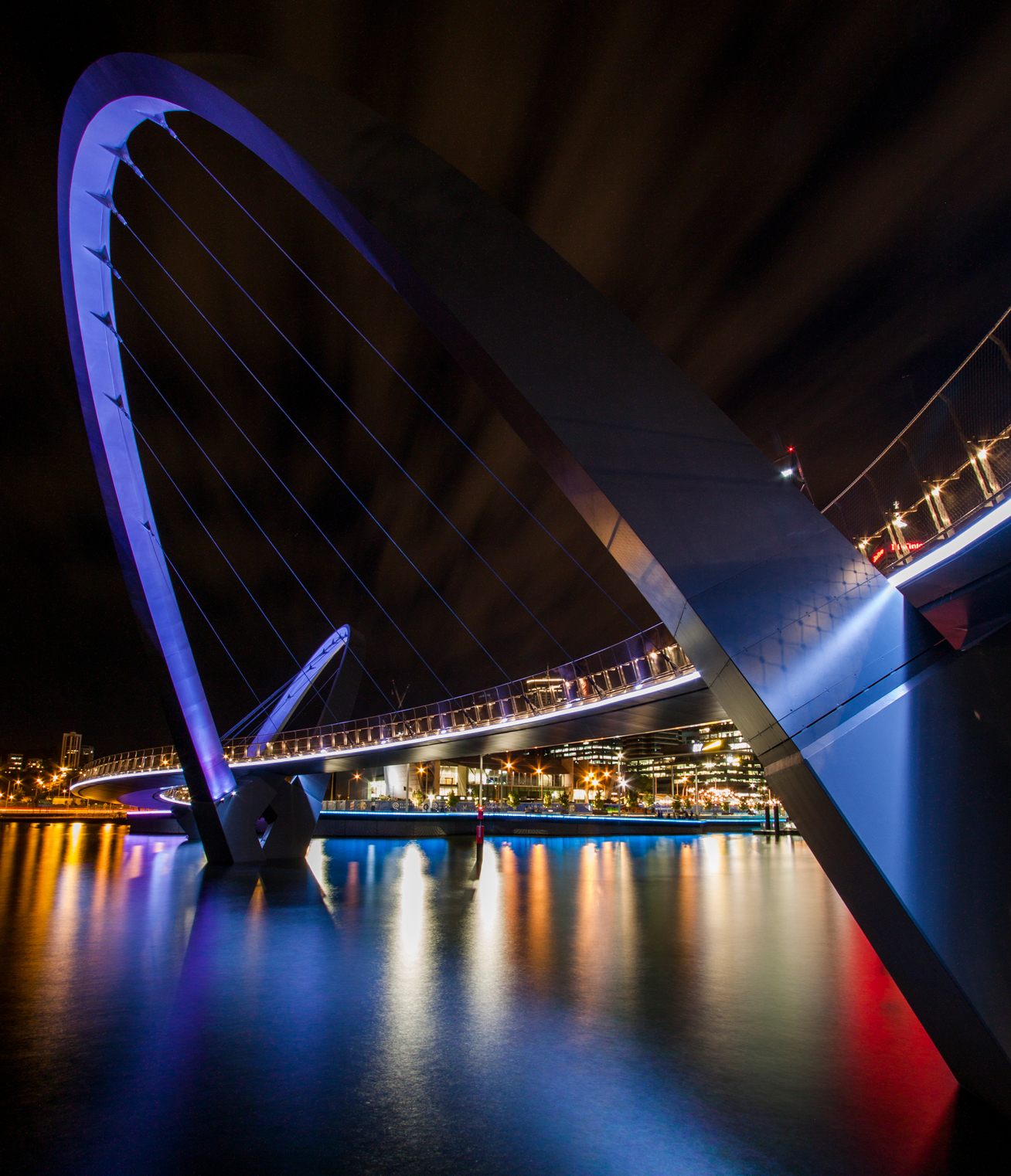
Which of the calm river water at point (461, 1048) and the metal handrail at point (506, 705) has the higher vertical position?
the metal handrail at point (506, 705)

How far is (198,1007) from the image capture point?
6.90 m

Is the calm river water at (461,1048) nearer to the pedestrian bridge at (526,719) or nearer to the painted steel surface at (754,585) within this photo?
the painted steel surface at (754,585)

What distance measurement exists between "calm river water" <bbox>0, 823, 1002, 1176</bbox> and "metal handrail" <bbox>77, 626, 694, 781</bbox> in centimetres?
478

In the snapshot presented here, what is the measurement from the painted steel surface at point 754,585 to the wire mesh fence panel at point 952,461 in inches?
67.9

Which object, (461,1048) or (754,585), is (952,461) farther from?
(461,1048)

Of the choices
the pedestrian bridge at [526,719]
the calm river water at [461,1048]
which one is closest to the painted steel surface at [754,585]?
the calm river water at [461,1048]

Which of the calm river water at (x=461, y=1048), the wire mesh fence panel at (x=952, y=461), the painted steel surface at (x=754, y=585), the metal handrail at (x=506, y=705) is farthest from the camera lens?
the metal handrail at (x=506, y=705)

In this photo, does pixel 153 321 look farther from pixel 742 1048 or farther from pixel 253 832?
pixel 742 1048

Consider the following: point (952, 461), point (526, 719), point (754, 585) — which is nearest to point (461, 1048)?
point (754, 585)

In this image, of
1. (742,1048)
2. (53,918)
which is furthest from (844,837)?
(53,918)

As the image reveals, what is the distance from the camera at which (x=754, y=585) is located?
5.37 m

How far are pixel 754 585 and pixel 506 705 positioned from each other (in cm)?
1713

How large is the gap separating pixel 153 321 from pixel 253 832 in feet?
52.2

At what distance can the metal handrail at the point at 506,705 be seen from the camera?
636 inches
